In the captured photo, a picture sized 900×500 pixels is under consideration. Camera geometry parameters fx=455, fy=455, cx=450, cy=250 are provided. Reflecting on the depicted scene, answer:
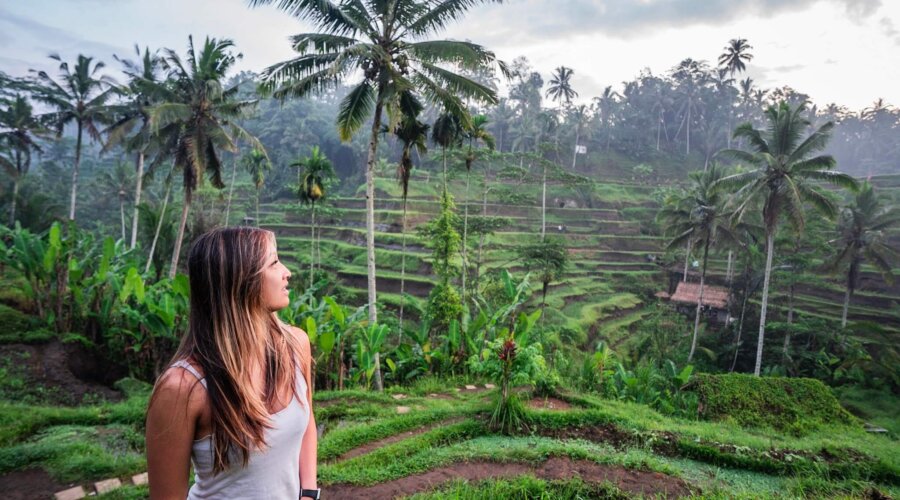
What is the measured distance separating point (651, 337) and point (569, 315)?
3.70 meters

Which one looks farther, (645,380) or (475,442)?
(645,380)

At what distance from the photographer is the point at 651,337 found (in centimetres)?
2062

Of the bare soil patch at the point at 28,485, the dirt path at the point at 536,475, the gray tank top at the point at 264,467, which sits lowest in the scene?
the bare soil patch at the point at 28,485

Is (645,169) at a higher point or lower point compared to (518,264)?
higher

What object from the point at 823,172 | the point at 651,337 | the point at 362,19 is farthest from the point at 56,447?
the point at 651,337

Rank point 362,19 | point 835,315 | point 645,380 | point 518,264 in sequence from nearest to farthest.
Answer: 1. point 362,19
2. point 645,380
3. point 835,315
4. point 518,264

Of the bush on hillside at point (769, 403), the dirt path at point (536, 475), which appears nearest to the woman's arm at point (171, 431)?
the dirt path at point (536, 475)

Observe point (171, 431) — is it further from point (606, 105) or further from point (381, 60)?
point (606, 105)

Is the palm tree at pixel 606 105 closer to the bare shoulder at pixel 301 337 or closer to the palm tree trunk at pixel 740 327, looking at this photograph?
the palm tree trunk at pixel 740 327

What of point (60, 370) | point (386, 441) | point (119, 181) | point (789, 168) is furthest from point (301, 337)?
point (119, 181)

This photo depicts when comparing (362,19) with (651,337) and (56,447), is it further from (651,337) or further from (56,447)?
(651,337)

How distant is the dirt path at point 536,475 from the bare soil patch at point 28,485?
94.5 inches

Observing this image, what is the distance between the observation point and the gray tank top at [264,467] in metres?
1.21

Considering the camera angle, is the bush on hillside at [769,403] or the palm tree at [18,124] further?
the palm tree at [18,124]
